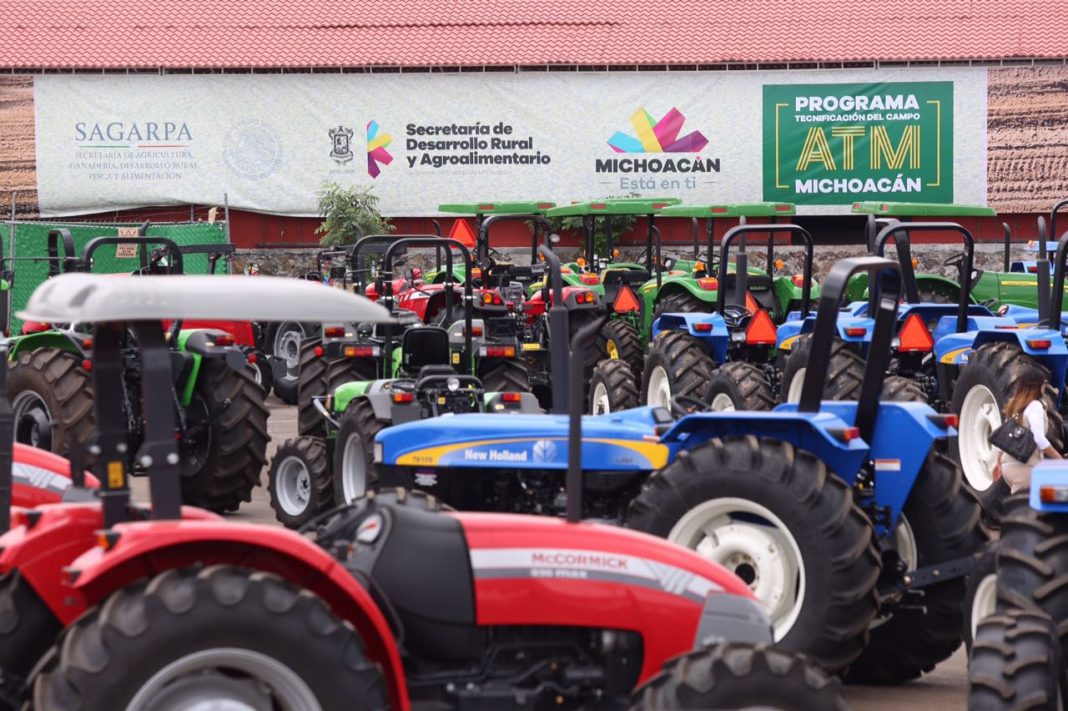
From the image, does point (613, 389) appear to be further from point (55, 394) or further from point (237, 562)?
point (237, 562)

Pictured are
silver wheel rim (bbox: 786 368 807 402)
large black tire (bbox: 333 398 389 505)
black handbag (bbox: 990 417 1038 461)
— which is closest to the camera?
black handbag (bbox: 990 417 1038 461)

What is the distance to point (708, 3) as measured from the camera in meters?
32.2

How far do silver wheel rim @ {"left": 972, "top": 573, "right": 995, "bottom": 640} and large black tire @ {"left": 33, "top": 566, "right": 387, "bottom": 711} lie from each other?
274 centimetres

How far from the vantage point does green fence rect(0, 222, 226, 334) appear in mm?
19531

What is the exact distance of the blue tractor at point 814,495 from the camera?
644cm

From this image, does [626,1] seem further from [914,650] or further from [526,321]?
[914,650]

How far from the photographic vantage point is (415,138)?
97.4ft

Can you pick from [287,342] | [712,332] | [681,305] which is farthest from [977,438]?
[287,342]

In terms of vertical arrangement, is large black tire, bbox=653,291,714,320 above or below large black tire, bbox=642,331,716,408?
above

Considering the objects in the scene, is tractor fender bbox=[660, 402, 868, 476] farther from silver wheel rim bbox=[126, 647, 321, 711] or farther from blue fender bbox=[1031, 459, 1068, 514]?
silver wheel rim bbox=[126, 647, 321, 711]

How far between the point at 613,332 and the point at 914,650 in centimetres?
972

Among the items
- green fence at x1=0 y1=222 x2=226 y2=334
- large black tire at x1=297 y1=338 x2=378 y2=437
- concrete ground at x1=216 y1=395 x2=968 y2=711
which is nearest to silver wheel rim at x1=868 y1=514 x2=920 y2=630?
concrete ground at x1=216 y1=395 x2=968 y2=711

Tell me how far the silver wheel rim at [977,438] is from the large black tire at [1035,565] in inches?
202

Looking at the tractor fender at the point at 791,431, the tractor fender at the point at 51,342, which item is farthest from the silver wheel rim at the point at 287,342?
the tractor fender at the point at 791,431
